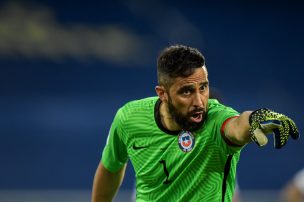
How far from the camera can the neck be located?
4156mm

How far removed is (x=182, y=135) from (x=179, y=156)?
12 centimetres

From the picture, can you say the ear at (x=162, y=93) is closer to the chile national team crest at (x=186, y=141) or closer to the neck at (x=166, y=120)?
the neck at (x=166, y=120)

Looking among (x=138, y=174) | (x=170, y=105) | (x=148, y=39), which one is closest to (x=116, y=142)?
(x=138, y=174)

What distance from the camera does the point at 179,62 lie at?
394cm

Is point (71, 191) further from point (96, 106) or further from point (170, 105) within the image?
point (170, 105)

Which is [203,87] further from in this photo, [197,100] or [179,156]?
[179,156]

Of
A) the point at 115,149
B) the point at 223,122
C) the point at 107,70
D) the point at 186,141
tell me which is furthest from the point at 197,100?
the point at 107,70

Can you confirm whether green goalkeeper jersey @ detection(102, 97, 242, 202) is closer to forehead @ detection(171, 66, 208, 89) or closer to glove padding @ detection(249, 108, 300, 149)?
forehead @ detection(171, 66, 208, 89)

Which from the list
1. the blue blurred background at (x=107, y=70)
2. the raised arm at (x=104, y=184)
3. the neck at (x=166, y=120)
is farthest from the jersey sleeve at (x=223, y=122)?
the blue blurred background at (x=107, y=70)

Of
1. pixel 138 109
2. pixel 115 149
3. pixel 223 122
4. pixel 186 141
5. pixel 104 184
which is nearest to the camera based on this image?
pixel 223 122

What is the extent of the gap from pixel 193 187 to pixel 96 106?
9040 millimetres

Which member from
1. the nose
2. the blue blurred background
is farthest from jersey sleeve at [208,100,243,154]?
the blue blurred background

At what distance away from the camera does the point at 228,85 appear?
13.2 meters

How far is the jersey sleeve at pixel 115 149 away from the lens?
14.8 ft
